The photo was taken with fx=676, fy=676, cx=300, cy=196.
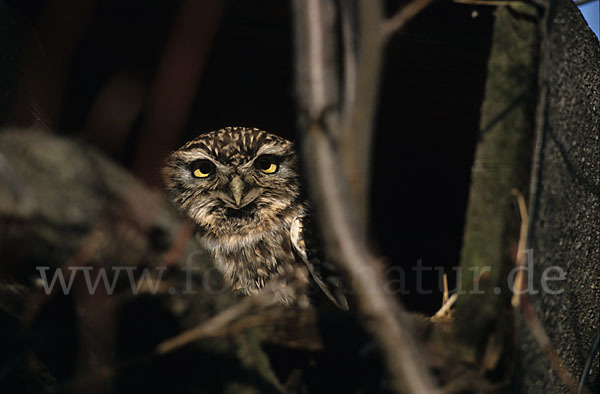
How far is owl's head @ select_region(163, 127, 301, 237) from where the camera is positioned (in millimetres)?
3736

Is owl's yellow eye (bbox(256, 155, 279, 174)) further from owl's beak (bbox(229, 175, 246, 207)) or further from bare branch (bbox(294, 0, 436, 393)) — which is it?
bare branch (bbox(294, 0, 436, 393))

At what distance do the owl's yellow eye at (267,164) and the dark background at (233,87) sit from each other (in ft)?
0.91

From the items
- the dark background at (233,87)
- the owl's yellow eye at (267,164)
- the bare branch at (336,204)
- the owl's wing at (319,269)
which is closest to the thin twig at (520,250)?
the bare branch at (336,204)

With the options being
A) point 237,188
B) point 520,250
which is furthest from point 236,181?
point 520,250

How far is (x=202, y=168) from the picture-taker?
3.90m

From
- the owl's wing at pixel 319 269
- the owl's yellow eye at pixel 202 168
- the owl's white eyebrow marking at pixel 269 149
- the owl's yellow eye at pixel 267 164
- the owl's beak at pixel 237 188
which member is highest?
A: the owl's white eyebrow marking at pixel 269 149

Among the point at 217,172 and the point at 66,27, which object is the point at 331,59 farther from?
the point at 217,172

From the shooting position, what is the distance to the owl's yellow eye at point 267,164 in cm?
385

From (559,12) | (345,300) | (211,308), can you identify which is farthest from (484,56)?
(211,308)

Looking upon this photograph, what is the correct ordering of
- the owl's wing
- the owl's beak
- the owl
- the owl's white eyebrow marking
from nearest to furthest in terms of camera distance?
the owl's wing < the owl < the owl's beak < the owl's white eyebrow marking

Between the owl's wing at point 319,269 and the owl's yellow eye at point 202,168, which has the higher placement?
the owl's yellow eye at point 202,168

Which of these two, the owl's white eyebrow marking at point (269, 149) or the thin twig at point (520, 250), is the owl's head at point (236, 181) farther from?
the thin twig at point (520, 250)

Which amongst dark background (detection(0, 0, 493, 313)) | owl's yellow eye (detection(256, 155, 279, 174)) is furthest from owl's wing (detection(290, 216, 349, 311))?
dark background (detection(0, 0, 493, 313))

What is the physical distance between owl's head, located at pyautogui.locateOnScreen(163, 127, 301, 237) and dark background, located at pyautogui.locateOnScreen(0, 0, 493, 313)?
0.65ft
